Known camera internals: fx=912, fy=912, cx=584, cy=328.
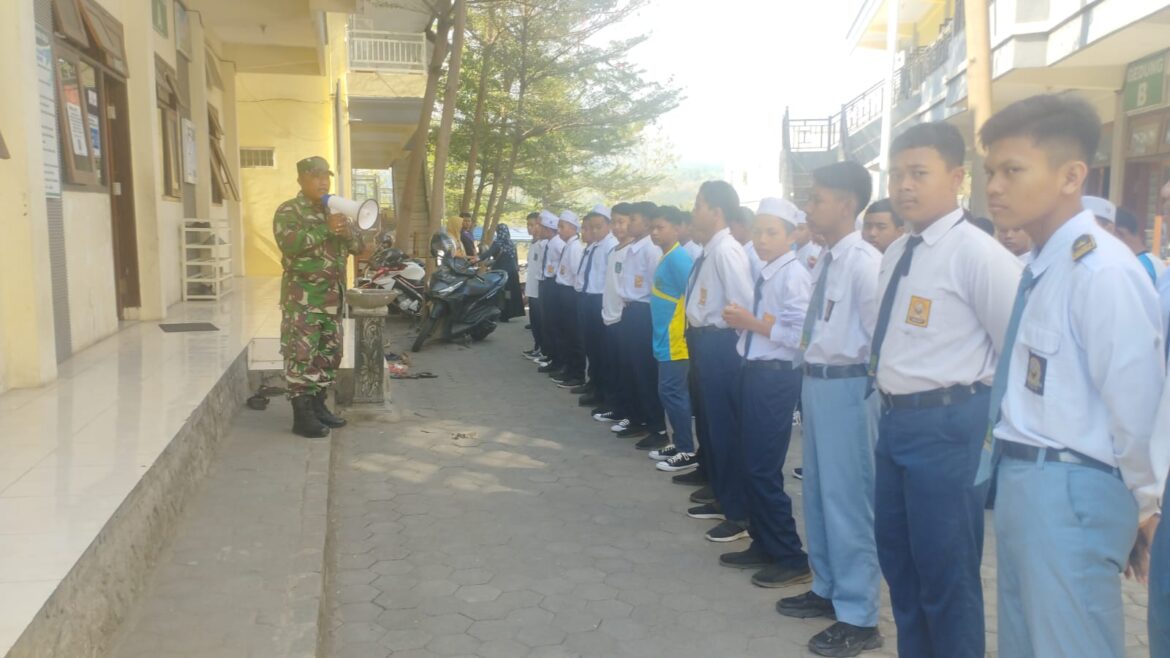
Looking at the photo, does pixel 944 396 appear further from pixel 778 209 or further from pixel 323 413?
pixel 323 413

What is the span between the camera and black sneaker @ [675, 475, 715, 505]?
5477 millimetres

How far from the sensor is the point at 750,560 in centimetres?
446

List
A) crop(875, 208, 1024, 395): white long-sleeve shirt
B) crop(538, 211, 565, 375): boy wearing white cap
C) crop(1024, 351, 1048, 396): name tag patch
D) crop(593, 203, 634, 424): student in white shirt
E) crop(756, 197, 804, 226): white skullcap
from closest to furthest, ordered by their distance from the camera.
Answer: crop(1024, 351, 1048, 396): name tag patch
crop(875, 208, 1024, 395): white long-sleeve shirt
crop(756, 197, 804, 226): white skullcap
crop(593, 203, 634, 424): student in white shirt
crop(538, 211, 565, 375): boy wearing white cap

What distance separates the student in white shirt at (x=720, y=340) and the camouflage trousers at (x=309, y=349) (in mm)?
2377

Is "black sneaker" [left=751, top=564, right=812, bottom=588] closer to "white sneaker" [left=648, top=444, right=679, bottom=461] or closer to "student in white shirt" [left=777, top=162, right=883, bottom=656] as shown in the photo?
"student in white shirt" [left=777, top=162, right=883, bottom=656]

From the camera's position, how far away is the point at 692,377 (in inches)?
214

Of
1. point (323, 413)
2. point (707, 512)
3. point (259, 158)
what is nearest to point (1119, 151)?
point (707, 512)

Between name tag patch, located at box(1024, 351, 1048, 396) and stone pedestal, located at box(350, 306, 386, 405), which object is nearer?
name tag patch, located at box(1024, 351, 1048, 396)

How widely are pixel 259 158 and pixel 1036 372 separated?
54.1 feet

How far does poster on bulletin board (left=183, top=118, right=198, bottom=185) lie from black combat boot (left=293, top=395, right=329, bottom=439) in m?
5.92

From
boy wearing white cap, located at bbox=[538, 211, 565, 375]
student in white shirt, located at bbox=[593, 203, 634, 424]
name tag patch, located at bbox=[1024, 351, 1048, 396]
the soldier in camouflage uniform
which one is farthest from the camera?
boy wearing white cap, located at bbox=[538, 211, 565, 375]

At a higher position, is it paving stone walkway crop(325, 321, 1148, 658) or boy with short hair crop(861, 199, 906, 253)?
boy with short hair crop(861, 199, 906, 253)

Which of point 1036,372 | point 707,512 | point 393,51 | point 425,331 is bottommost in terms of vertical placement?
point 707,512

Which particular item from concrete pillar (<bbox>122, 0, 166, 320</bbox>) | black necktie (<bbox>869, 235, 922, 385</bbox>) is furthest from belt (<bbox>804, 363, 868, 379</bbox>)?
concrete pillar (<bbox>122, 0, 166, 320</bbox>)
